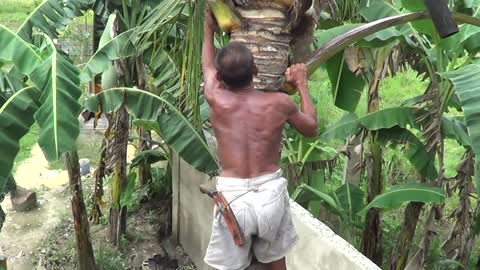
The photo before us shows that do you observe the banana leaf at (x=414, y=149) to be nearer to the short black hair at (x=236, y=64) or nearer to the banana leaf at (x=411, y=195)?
the banana leaf at (x=411, y=195)

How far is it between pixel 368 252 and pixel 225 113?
361cm

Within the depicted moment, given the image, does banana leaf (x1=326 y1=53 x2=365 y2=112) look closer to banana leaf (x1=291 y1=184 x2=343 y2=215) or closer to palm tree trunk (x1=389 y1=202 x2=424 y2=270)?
banana leaf (x1=291 y1=184 x2=343 y2=215)

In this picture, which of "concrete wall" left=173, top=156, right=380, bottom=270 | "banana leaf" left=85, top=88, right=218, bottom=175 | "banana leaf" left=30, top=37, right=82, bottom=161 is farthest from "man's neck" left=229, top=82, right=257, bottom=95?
"banana leaf" left=85, top=88, right=218, bottom=175

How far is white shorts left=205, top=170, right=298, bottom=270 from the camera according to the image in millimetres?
2910

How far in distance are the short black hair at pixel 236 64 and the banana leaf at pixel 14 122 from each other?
225 cm

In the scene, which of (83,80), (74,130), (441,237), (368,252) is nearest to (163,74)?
(83,80)

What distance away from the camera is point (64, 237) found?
7418 millimetres

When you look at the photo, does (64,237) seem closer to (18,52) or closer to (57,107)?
(18,52)

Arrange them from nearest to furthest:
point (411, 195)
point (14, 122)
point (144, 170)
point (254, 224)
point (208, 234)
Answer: point (254, 224)
point (14, 122)
point (411, 195)
point (208, 234)
point (144, 170)

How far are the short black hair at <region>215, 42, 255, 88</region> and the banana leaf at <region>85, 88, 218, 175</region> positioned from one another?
101 inches

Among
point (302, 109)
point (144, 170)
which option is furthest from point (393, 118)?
point (144, 170)

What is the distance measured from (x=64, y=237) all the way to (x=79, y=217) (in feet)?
5.41

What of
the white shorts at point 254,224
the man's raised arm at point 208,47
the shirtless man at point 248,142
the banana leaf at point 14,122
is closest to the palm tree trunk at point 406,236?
the white shorts at point 254,224

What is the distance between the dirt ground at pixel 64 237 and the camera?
670cm
